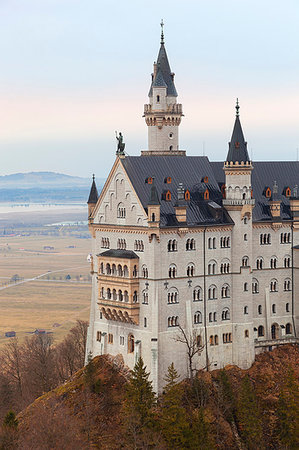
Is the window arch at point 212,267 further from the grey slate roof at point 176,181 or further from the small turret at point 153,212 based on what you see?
the small turret at point 153,212

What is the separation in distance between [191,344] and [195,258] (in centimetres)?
954

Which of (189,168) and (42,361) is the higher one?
(189,168)

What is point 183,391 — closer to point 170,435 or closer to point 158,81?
point 170,435

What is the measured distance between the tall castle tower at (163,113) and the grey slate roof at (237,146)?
12.1 meters

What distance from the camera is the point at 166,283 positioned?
110m

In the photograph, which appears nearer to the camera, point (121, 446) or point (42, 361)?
point (121, 446)

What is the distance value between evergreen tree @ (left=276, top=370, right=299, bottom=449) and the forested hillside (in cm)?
8

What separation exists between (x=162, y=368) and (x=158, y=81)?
36905 mm

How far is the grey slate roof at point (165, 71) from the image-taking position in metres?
126

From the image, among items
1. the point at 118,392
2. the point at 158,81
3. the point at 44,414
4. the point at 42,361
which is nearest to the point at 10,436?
the point at 44,414

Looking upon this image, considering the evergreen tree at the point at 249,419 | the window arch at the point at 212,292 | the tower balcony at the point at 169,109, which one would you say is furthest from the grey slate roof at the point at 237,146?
the evergreen tree at the point at 249,419

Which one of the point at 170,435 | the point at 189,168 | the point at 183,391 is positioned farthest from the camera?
the point at 189,168

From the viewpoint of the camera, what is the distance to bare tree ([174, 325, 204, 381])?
111m

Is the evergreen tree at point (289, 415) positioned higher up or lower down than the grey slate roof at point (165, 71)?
lower down
